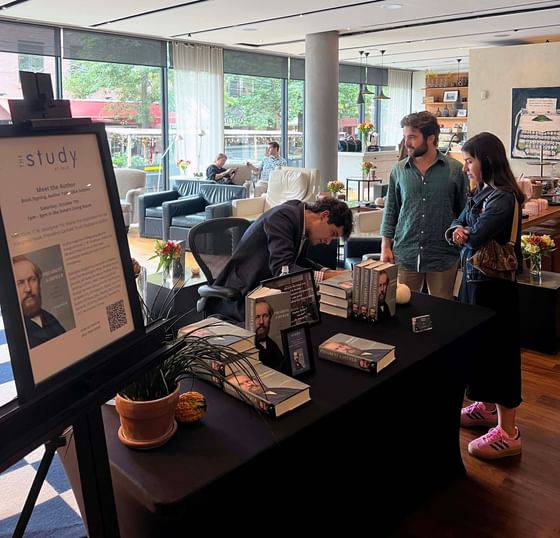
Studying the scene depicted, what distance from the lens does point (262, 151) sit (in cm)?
1272

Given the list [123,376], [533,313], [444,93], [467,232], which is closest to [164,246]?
[467,232]

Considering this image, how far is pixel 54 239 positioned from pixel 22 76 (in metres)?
0.30

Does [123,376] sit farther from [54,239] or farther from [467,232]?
[467,232]

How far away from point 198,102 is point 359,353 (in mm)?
9279

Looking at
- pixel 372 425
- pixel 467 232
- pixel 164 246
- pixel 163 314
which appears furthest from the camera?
pixel 164 246

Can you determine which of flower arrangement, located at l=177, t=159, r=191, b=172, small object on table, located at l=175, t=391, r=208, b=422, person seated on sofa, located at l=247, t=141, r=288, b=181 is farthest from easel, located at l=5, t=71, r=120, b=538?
flower arrangement, located at l=177, t=159, r=191, b=172

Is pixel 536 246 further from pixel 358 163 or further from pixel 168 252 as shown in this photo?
pixel 358 163

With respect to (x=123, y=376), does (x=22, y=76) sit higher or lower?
higher

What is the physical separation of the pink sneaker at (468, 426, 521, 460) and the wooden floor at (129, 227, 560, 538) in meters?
0.03

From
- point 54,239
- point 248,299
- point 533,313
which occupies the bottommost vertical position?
point 533,313

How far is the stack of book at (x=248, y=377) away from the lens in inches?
64.7

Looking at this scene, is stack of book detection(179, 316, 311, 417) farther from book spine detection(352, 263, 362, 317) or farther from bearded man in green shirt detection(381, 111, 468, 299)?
bearded man in green shirt detection(381, 111, 468, 299)

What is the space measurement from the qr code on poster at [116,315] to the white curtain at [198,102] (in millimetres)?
9509

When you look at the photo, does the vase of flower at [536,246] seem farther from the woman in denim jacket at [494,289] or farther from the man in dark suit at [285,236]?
the man in dark suit at [285,236]
